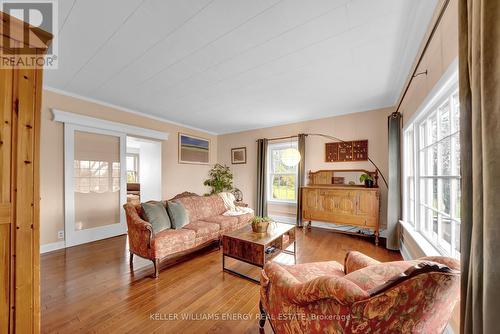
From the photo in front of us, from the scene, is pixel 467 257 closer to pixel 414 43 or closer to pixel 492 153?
pixel 492 153

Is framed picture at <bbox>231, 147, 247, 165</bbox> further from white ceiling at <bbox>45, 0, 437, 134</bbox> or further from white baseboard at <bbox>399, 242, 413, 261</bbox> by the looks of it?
white baseboard at <bbox>399, 242, 413, 261</bbox>

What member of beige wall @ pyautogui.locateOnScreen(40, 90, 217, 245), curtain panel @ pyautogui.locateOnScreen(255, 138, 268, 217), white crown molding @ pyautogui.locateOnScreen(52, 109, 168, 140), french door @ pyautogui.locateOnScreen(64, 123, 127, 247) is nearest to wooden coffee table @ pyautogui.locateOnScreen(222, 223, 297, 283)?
curtain panel @ pyautogui.locateOnScreen(255, 138, 268, 217)

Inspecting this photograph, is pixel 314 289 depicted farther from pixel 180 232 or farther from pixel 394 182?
pixel 394 182

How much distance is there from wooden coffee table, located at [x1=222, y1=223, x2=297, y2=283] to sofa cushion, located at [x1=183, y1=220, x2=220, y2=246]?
55cm

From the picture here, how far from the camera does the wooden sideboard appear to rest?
136 inches

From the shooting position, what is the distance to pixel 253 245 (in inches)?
88.7

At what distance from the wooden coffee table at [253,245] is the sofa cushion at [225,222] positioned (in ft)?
2.29

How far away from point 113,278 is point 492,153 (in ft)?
10.5

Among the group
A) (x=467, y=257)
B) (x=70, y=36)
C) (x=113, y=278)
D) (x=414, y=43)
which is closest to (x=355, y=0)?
(x=414, y=43)

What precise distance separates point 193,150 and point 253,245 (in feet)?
12.3

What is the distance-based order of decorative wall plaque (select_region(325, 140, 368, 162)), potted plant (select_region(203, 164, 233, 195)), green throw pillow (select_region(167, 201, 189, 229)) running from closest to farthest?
green throw pillow (select_region(167, 201, 189, 229)), decorative wall plaque (select_region(325, 140, 368, 162)), potted plant (select_region(203, 164, 233, 195))

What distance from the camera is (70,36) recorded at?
73.4 inches

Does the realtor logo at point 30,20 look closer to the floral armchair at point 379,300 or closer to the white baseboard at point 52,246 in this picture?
the floral armchair at point 379,300

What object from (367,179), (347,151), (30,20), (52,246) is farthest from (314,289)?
(52,246)
